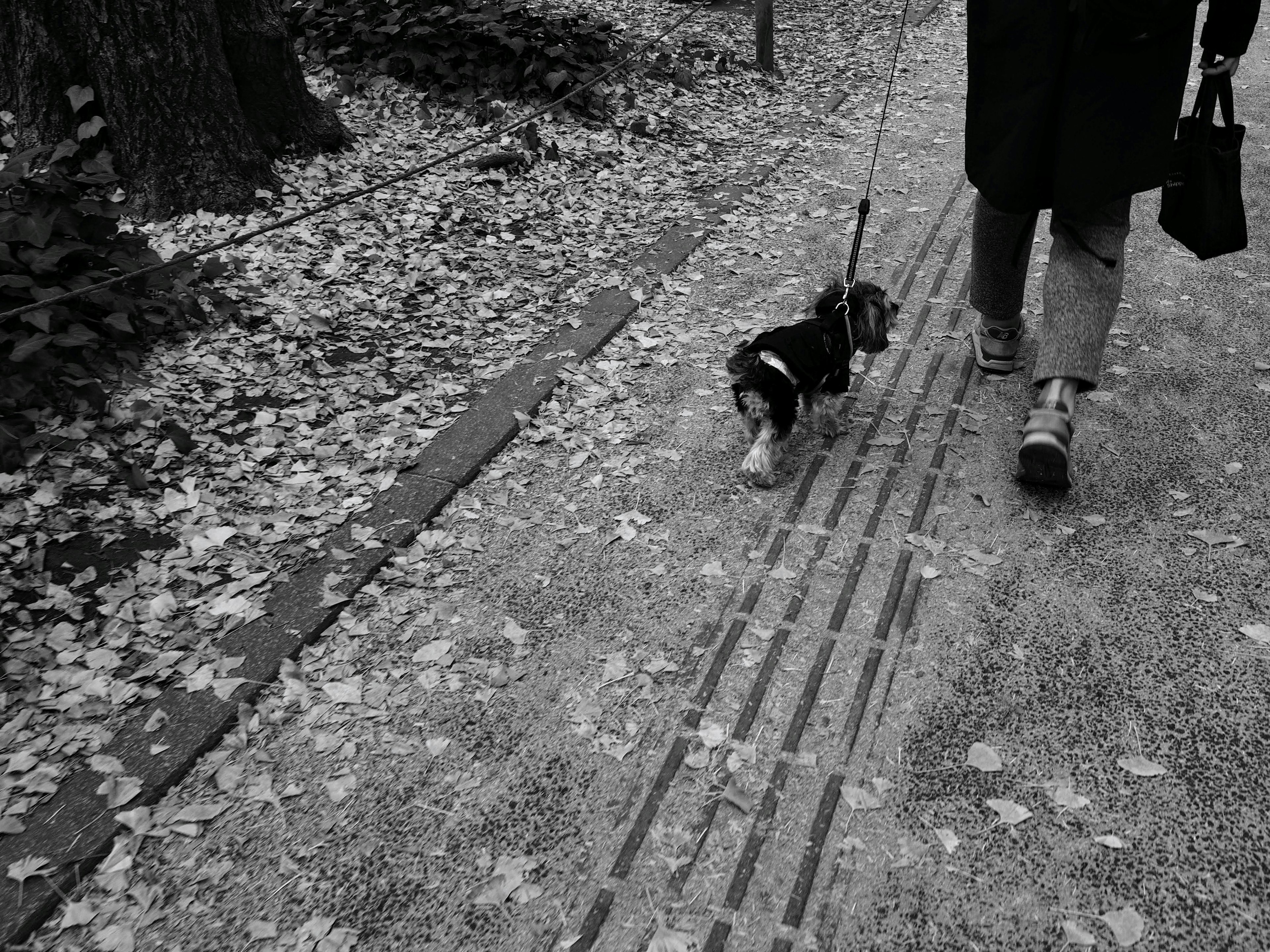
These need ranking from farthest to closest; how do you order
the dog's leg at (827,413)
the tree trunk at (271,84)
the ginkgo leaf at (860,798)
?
the tree trunk at (271,84), the dog's leg at (827,413), the ginkgo leaf at (860,798)

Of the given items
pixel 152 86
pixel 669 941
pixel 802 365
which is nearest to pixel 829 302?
pixel 802 365

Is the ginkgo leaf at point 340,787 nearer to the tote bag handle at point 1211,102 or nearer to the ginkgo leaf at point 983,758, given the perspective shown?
the ginkgo leaf at point 983,758

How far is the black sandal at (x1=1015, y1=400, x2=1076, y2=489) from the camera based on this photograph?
3.21m

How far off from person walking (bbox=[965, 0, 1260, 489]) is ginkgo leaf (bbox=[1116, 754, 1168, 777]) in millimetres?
1187

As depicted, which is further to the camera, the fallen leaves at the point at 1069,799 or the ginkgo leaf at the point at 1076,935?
the fallen leaves at the point at 1069,799

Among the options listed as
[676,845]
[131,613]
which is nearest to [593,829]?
[676,845]

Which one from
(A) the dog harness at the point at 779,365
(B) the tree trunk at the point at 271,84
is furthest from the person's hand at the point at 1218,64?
(B) the tree trunk at the point at 271,84

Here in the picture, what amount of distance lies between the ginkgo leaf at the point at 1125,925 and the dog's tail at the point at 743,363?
211cm

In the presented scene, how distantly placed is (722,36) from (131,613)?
29.1 ft

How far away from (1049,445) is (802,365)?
96cm

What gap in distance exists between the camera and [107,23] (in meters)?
4.39

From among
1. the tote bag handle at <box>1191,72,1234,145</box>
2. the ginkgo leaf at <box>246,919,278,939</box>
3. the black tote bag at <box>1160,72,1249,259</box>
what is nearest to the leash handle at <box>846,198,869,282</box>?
the black tote bag at <box>1160,72,1249,259</box>

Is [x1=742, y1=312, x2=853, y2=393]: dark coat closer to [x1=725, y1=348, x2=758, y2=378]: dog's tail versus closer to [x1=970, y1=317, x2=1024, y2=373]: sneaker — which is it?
[x1=725, y1=348, x2=758, y2=378]: dog's tail

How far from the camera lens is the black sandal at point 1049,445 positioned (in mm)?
3209
